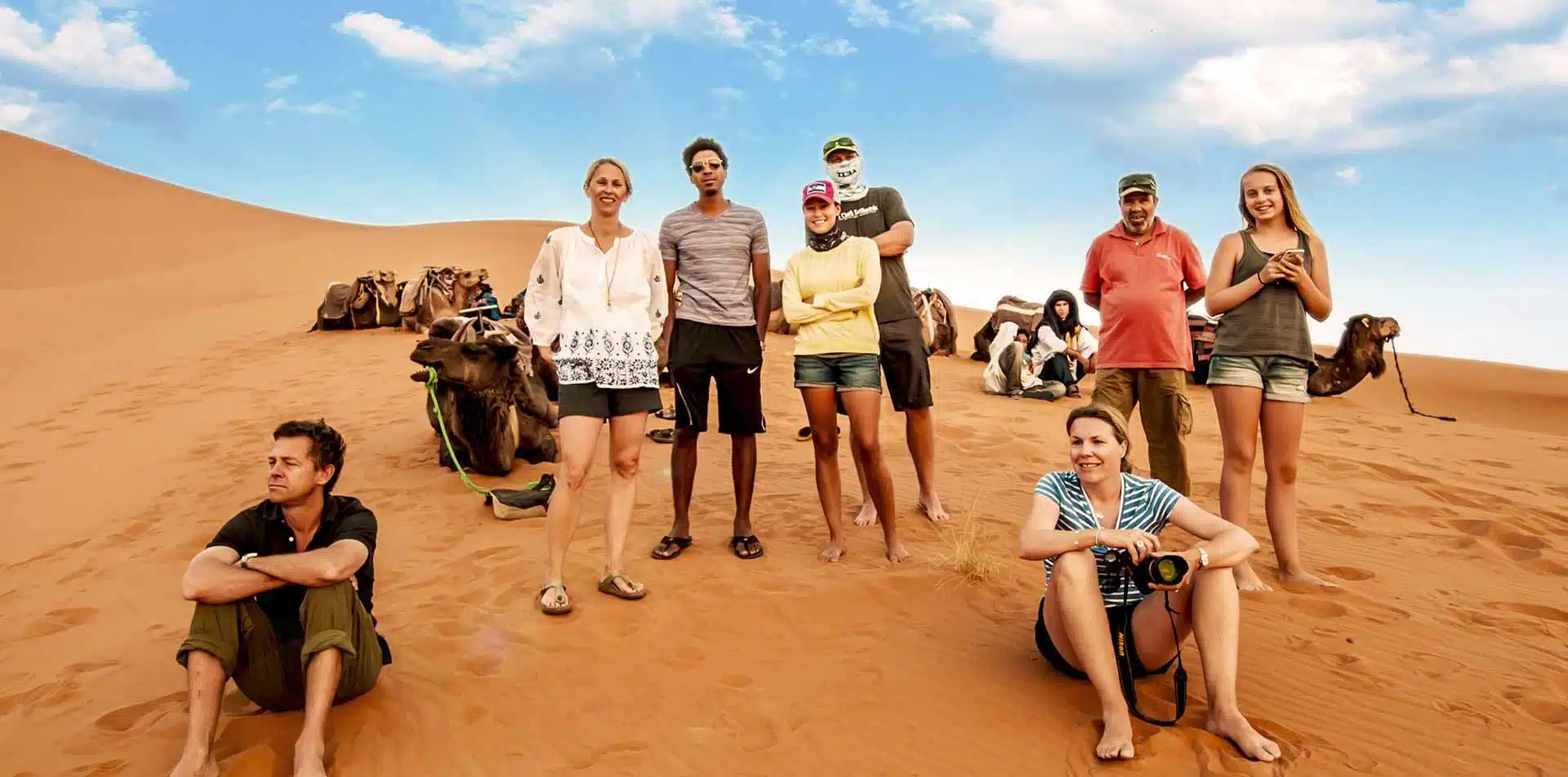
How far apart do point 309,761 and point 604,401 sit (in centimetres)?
197

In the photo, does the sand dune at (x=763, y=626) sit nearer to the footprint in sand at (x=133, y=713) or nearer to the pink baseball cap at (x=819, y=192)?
the footprint in sand at (x=133, y=713)

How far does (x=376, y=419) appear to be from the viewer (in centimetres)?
899

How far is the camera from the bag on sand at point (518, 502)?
5.96 metres

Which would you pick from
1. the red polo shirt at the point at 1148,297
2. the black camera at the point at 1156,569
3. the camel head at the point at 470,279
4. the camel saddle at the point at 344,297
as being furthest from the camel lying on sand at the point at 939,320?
the black camera at the point at 1156,569

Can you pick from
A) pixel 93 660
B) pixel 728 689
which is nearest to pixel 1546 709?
pixel 728 689

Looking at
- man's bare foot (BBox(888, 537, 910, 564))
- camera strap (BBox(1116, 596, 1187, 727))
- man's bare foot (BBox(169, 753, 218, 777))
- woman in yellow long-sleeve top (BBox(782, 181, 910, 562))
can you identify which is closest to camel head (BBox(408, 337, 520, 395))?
woman in yellow long-sleeve top (BBox(782, 181, 910, 562))

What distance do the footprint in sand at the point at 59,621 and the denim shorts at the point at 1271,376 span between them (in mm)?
5685

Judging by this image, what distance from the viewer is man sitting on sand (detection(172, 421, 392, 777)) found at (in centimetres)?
283

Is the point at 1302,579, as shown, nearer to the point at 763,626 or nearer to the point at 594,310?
the point at 763,626

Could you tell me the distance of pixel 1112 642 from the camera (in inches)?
122

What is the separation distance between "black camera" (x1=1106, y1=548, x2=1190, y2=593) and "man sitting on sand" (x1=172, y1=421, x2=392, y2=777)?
259cm

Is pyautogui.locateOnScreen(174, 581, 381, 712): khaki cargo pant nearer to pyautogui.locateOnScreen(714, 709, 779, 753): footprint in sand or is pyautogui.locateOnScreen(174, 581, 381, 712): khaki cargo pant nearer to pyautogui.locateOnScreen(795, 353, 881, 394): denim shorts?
pyautogui.locateOnScreen(714, 709, 779, 753): footprint in sand

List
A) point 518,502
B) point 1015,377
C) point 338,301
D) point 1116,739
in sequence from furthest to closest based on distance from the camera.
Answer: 1. point 338,301
2. point 1015,377
3. point 518,502
4. point 1116,739

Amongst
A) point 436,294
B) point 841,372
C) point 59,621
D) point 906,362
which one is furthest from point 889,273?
point 436,294
